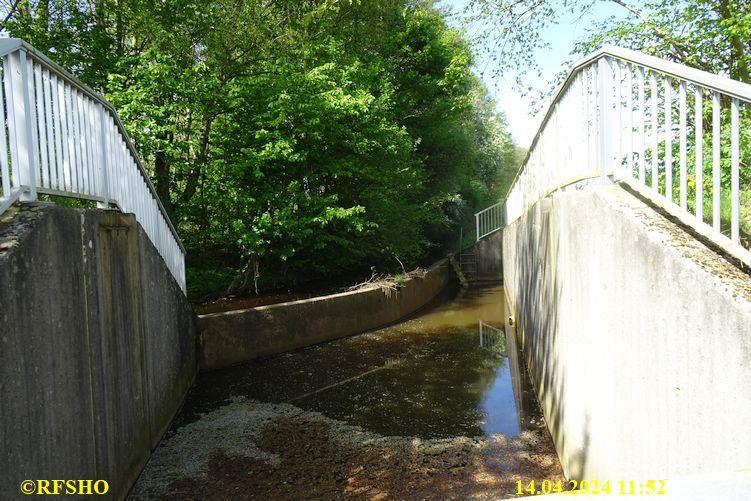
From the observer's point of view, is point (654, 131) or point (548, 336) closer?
point (654, 131)

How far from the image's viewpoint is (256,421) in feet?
20.0

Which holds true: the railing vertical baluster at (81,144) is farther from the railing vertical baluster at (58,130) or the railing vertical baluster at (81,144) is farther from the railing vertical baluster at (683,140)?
the railing vertical baluster at (683,140)

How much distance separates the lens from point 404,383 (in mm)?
7613

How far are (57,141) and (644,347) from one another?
4.03 metres

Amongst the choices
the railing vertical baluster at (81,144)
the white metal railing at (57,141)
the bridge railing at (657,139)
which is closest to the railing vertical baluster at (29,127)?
the white metal railing at (57,141)

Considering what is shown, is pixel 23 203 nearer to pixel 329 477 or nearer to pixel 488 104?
pixel 329 477

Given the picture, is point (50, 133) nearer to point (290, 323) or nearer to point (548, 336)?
point (548, 336)

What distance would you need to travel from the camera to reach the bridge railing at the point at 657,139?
7.65ft

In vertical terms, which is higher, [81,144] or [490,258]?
[81,144]

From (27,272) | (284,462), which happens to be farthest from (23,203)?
(284,462)

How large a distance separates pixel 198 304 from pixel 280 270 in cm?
238

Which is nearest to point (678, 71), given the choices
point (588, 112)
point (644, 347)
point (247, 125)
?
point (644, 347)

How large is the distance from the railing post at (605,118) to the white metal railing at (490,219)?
18.5 meters

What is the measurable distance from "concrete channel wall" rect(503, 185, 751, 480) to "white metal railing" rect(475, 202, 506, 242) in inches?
698
